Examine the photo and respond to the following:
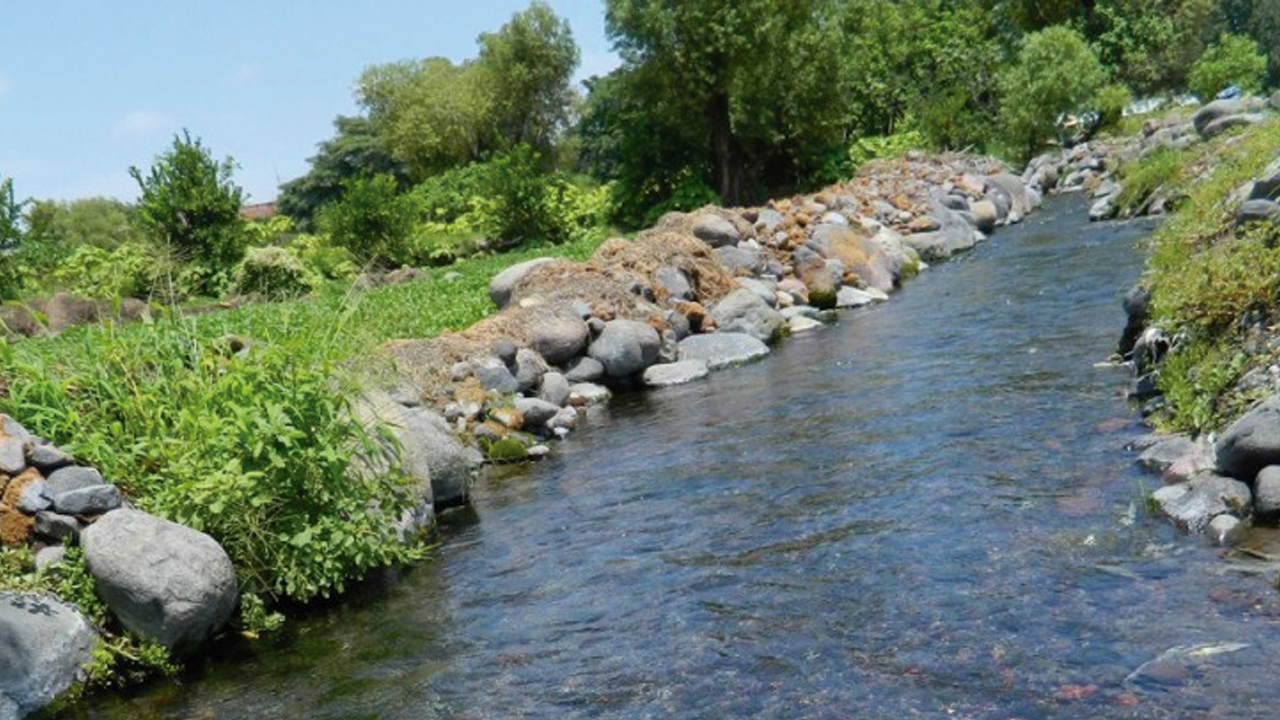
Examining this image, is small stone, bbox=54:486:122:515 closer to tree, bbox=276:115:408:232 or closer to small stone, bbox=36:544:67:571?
small stone, bbox=36:544:67:571

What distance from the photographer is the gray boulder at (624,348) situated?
51.0 feet

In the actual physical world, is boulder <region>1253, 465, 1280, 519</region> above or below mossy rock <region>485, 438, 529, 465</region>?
below

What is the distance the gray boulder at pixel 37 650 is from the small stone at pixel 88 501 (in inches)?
29.9

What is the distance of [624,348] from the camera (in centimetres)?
1555

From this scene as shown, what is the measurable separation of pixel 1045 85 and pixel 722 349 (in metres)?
24.9

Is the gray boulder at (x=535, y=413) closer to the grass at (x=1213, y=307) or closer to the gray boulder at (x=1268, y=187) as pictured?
the grass at (x=1213, y=307)

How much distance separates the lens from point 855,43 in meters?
44.6

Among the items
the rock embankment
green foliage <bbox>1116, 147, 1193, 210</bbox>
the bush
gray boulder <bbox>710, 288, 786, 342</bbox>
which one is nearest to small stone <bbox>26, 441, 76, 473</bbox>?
the rock embankment

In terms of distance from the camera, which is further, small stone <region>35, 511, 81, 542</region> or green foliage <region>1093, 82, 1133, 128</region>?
green foliage <region>1093, 82, 1133, 128</region>

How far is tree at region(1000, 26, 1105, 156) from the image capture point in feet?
123

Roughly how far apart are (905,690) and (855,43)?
41428 mm

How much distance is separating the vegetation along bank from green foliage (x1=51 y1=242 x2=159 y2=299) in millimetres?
176

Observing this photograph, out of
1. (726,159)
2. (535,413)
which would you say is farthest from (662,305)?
(726,159)

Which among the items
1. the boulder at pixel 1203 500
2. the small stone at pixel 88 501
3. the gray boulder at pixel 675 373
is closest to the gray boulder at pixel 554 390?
the gray boulder at pixel 675 373
